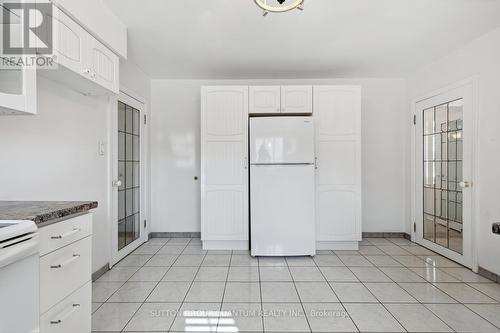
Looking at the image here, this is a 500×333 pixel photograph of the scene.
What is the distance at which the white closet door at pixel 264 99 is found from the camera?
3209mm

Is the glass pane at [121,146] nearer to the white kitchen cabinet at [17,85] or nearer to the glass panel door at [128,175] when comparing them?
the glass panel door at [128,175]

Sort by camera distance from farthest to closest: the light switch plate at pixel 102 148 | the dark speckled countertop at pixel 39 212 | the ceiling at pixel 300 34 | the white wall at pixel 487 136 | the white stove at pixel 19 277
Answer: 1. the light switch plate at pixel 102 148
2. the white wall at pixel 487 136
3. the ceiling at pixel 300 34
4. the dark speckled countertop at pixel 39 212
5. the white stove at pixel 19 277

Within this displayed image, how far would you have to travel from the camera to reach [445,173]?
2.98m

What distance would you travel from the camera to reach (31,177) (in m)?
1.75

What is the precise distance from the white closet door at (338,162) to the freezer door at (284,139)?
305 millimetres

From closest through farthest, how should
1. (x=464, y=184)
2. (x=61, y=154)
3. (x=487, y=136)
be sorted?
(x=61, y=154)
(x=487, y=136)
(x=464, y=184)

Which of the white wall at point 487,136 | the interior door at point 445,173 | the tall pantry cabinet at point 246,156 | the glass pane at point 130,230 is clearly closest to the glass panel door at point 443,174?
the interior door at point 445,173

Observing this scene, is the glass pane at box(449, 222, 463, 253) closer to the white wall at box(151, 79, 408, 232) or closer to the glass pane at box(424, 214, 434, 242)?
the glass pane at box(424, 214, 434, 242)

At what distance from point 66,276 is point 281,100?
9.02ft

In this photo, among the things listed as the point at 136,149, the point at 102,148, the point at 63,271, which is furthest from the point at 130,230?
the point at 63,271

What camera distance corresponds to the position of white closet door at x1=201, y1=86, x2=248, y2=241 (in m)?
3.18

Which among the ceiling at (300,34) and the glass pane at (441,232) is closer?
the ceiling at (300,34)

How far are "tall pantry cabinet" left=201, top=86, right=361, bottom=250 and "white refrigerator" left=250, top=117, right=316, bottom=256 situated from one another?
248 mm

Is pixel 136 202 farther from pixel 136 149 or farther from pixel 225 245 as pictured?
pixel 225 245
